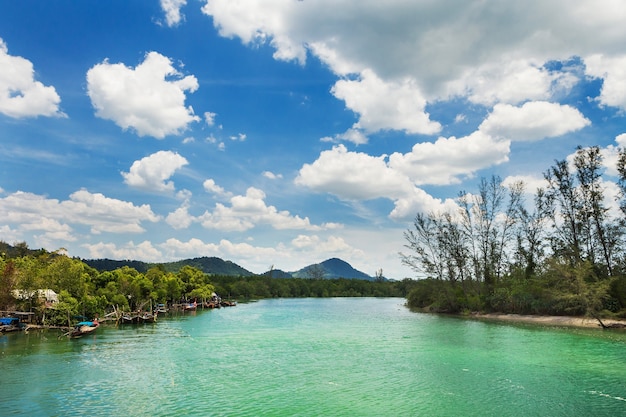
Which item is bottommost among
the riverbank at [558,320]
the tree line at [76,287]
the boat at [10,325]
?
the riverbank at [558,320]

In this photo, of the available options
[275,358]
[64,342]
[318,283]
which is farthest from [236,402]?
[318,283]

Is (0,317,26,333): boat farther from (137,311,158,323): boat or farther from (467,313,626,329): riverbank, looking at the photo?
(467,313,626,329): riverbank

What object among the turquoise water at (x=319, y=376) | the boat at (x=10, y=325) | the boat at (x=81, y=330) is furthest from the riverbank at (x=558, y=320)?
the boat at (x=10, y=325)

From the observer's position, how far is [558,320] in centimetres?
4522

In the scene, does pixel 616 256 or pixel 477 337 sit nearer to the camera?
pixel 477 337

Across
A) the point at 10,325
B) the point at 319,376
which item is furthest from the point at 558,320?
the point at 10,325

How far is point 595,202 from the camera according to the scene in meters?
48.2

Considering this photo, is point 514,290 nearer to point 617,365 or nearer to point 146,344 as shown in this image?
point 617,365

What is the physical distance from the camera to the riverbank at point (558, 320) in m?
39.8

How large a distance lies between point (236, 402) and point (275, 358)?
10.3 meters

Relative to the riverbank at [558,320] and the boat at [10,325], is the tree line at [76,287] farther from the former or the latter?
the riverbank at [558,320]

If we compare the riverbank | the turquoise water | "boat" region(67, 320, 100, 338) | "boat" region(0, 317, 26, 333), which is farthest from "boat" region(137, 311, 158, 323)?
the riverbank

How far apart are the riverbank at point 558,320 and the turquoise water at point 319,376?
16.4 ft

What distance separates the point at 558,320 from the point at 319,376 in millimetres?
36544
